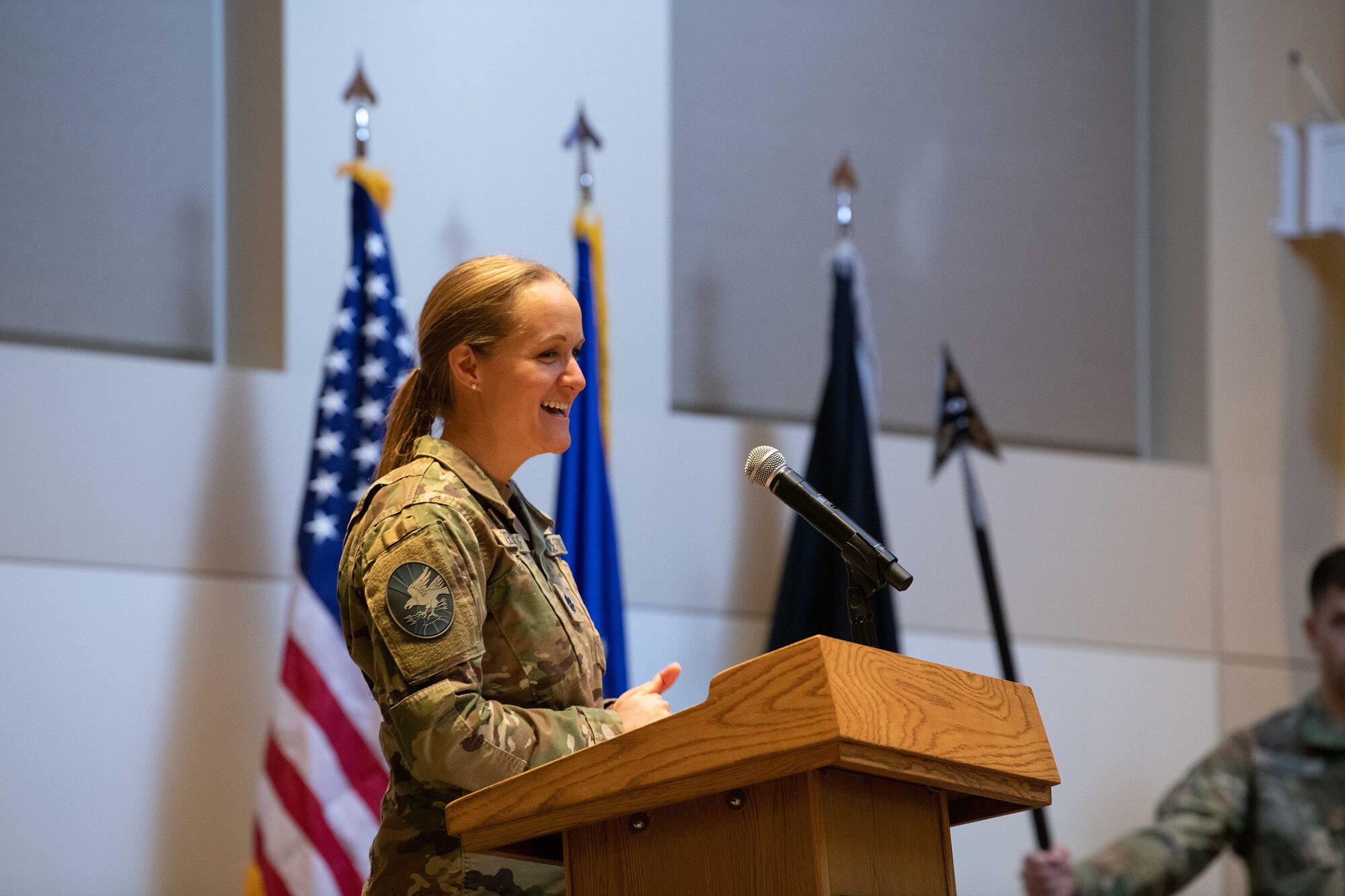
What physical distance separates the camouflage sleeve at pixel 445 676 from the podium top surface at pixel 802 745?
0.07m

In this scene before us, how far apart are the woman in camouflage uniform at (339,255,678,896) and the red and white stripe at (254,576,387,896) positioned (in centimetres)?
139

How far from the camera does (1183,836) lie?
4.00m

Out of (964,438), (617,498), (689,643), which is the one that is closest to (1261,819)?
(964,438)

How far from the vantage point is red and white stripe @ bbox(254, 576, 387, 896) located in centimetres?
311

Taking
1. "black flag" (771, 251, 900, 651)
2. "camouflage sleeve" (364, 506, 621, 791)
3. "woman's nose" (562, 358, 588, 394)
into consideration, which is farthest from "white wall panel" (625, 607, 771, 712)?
"camouflage sleeve" (364, 506, 621, 791)

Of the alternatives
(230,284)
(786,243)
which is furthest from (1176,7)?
(230,284)

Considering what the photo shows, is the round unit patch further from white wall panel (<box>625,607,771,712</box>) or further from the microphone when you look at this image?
white wall panel (<box>625,607,771,712</box>)

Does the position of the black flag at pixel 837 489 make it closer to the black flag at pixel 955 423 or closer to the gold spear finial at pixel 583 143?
the black flag at pixel 955 423

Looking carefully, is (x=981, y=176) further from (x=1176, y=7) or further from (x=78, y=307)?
(x=78, y=307)

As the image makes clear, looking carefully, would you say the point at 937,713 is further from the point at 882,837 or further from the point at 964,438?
the point at 964,438

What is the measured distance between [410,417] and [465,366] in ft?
0.36

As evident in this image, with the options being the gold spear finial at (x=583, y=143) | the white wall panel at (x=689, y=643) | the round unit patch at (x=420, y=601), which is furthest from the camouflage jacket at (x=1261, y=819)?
the round unit patch at (x=420, y=601)

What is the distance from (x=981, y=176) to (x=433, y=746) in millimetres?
3564

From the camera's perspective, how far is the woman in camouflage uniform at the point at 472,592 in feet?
5.27
